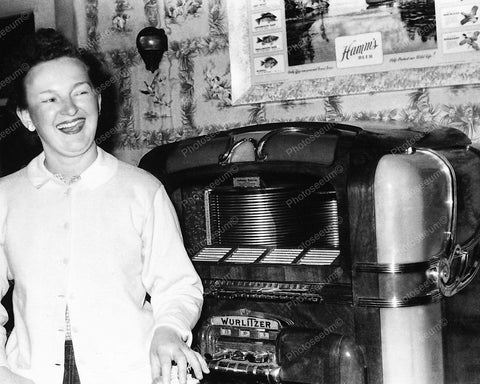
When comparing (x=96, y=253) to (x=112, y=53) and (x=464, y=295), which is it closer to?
(x=464, y=295)

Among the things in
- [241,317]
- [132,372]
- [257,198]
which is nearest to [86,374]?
[132,372]

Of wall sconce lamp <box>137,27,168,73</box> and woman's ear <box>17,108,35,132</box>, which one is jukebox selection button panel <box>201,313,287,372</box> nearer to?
woman's ear <box>17,108,35,132</box>

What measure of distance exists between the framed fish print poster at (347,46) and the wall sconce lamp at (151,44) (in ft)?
1.16

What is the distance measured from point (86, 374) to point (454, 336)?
3.76ft

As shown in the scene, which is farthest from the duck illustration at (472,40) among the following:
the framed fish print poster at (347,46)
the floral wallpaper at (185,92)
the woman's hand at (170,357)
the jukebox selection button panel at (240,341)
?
the woman's hand at (170,357)

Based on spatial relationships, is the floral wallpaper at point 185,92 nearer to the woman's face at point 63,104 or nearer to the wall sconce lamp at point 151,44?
the wall sconce lamp at point 151,44

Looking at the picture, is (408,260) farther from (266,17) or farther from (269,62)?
(266,17)

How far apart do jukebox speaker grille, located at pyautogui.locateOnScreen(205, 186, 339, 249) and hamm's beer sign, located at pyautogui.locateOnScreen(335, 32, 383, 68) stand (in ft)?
2.15

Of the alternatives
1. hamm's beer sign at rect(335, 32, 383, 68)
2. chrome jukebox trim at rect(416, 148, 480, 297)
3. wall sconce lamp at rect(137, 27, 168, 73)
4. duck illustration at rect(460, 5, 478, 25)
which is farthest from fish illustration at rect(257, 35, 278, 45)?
chrome jukebox trim at rect(416, 148, 480, 297)

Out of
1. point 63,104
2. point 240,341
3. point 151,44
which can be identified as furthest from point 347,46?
point 63,104

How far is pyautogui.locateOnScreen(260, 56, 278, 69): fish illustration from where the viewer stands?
2929 millimetres

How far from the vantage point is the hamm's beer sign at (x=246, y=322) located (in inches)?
86.9

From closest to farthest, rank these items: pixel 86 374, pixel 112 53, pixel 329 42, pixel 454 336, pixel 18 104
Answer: pixel 86 374
pixel 18 104
pixel 454 336
pixel 329 42
pixel 112 53

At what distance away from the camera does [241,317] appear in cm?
226
